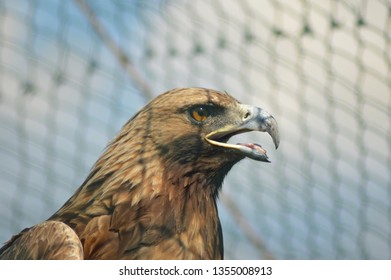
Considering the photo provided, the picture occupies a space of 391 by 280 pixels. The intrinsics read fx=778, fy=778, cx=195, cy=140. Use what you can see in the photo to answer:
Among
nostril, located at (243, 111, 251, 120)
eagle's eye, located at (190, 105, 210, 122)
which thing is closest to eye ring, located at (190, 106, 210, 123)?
eagle's eye, located at (190, 105, 210, 122)

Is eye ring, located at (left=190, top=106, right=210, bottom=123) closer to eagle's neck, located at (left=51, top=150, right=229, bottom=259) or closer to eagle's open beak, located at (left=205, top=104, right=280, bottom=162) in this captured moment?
eagle's open beak, located at (left=205, top=104, right=280, bottom=162)

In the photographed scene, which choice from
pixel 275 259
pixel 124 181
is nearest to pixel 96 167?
pixel 124 181

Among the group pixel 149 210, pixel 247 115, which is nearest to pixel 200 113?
pixel 247 115

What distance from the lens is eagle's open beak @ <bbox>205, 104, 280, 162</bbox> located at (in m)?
2.98

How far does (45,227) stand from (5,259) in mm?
291

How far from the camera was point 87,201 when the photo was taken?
9.63 ft

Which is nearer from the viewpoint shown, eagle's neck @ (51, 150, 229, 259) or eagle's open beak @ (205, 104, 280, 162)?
eagle's neck @ (51, 150, 229, 259)

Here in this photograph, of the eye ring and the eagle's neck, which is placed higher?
the eye ring

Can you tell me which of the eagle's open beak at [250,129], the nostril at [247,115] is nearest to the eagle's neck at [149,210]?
the eagle's open beak at [250,129]

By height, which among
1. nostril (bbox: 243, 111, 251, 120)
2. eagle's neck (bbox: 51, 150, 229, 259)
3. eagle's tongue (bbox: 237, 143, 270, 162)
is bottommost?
eagle's neck (bbox: 51, 150, 229, 259)

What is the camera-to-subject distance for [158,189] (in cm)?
298

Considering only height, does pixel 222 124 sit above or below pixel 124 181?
above

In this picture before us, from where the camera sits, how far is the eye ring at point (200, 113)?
3117 millimetres
